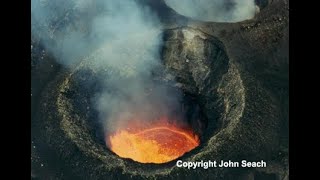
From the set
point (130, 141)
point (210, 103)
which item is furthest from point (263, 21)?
point (130, 141)

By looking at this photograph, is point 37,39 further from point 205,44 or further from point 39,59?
point 205,44

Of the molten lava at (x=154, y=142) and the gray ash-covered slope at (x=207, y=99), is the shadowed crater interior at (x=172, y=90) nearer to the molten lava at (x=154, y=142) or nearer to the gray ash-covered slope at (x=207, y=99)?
the gray ash-covered slope at (x=207, y=99)

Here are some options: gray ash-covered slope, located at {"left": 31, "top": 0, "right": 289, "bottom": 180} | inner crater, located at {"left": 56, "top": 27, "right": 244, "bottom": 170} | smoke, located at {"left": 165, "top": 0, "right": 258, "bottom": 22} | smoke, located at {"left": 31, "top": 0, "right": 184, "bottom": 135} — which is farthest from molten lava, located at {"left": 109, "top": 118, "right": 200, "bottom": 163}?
smoke, located at {"left": 165, "top": 0, "right": 258, "bottom": 22}

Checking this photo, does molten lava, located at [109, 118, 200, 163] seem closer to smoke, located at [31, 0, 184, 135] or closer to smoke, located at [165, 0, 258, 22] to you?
smoke, located at [31, 0, 184, 135]

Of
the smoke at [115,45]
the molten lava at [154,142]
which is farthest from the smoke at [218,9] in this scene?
the molten lava at [154,142]

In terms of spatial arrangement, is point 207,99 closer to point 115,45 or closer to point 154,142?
point 154,142
